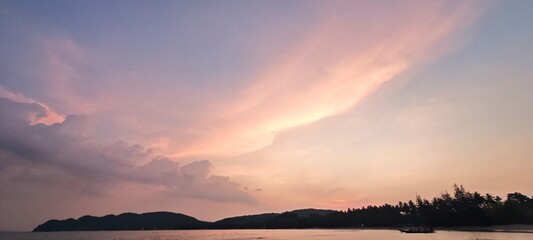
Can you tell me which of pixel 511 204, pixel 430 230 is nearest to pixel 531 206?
pixel 511 204

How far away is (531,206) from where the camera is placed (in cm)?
18162

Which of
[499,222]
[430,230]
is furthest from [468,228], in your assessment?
[430,230]

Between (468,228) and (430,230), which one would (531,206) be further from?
(430,230)

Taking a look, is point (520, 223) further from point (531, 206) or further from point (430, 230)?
point (430, 230)

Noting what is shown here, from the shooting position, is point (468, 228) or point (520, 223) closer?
point (520, 223)

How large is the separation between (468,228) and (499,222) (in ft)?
50.4

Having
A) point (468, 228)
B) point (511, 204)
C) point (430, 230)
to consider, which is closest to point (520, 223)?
point (511, 204)

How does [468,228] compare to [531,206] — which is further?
[468,228]

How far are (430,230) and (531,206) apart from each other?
5036 cm

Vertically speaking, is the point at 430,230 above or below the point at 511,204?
below

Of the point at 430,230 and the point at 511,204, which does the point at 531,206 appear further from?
the point at 430,230

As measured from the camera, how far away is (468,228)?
199000 mm

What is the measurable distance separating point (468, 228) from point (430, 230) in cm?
2847
